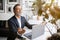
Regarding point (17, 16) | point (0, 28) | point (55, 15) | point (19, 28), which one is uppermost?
point (55, 15)

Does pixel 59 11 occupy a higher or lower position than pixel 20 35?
higher

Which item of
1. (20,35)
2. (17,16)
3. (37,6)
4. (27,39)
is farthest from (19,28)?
(37,6)

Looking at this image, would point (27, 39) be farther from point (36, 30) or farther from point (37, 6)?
point (37, 6)

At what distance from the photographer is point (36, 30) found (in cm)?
66

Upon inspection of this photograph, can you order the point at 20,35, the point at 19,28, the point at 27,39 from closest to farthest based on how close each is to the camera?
the point at 27,39 → the point at 20,35 → the point at 19,28

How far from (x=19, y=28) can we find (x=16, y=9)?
271mm

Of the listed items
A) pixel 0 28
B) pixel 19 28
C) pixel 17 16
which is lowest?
pixel 0 28

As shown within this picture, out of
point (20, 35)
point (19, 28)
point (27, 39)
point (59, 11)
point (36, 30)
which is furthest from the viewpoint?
point (19, 28)

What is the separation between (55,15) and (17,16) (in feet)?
4.19

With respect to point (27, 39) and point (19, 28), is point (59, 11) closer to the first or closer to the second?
point (27, 39)

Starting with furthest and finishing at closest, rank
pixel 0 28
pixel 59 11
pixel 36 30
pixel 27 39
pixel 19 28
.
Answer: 1. pixel 0 28
2. pixel 19 28
3. pixel 27 39
4. pixel 36 30
5. pixel 59 11

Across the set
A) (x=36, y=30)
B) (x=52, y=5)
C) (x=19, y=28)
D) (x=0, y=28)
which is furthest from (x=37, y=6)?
(x=0, y=28)

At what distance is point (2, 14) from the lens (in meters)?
2.33

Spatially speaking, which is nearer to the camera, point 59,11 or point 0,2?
point 59,11
